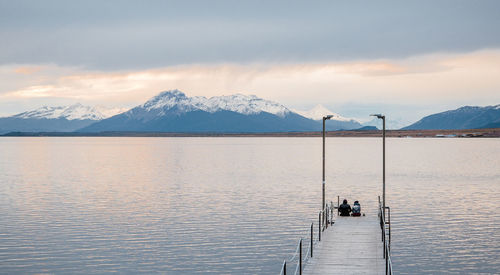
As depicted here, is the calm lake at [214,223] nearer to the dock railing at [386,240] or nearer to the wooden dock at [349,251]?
the dock railing at [386,240]

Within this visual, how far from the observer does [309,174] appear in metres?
101

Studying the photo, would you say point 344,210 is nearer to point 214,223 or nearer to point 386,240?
point 214,223

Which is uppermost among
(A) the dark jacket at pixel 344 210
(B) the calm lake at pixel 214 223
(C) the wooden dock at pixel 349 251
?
(A) the dark jacket at pixel 344 210

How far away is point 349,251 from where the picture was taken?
31.0 metres

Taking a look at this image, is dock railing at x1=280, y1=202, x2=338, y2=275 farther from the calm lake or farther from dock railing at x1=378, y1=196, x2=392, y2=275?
dock railing at x1=378, y1=196, x2=392, y2=275

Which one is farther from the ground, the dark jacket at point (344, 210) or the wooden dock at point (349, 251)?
the dark jacket at point (344, 210)

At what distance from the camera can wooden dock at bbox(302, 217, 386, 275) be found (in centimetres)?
2719

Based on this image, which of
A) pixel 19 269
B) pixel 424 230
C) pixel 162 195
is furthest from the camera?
pixel 162 195

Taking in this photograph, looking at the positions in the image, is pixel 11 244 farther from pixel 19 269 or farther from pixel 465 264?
pixel 465 264

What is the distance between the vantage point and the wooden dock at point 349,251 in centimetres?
2719

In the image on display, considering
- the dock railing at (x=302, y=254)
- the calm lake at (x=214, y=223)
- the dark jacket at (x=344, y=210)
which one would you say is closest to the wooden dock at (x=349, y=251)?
the dock railing at (x=302, y=254)

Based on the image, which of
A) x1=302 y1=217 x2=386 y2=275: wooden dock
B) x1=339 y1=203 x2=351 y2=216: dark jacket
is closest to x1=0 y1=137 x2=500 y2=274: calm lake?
x1=302 y1=217 x2=386 y2=275: wooden dock

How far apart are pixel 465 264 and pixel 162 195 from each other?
41877 mm

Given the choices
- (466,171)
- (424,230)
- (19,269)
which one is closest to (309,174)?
(466,171)
